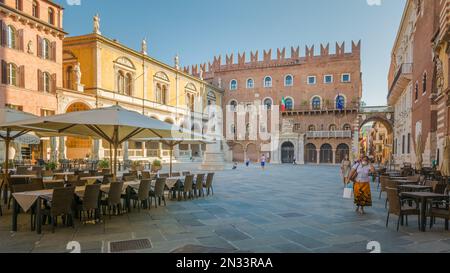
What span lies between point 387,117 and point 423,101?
1941 cm

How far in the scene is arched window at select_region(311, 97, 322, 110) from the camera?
39.0 meters

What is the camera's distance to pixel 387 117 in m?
34.3

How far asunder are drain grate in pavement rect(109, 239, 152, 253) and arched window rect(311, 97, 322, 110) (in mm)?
37041

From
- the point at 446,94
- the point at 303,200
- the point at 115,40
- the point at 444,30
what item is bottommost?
the point at 303,200

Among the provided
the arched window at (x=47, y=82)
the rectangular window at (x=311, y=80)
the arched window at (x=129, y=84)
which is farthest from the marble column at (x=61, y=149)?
the rectangular window at (x=311, y=80)

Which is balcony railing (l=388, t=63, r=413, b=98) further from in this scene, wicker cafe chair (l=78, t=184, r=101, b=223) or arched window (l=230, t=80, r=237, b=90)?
arched window (l=230, t=80, r=237, b=90)

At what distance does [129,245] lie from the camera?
4.64 metres

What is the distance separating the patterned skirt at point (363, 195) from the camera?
7.11 meters

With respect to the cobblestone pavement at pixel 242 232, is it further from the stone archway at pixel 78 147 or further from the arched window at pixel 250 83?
the arched window at pixel 250 83

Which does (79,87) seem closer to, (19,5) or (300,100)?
(19,5)
